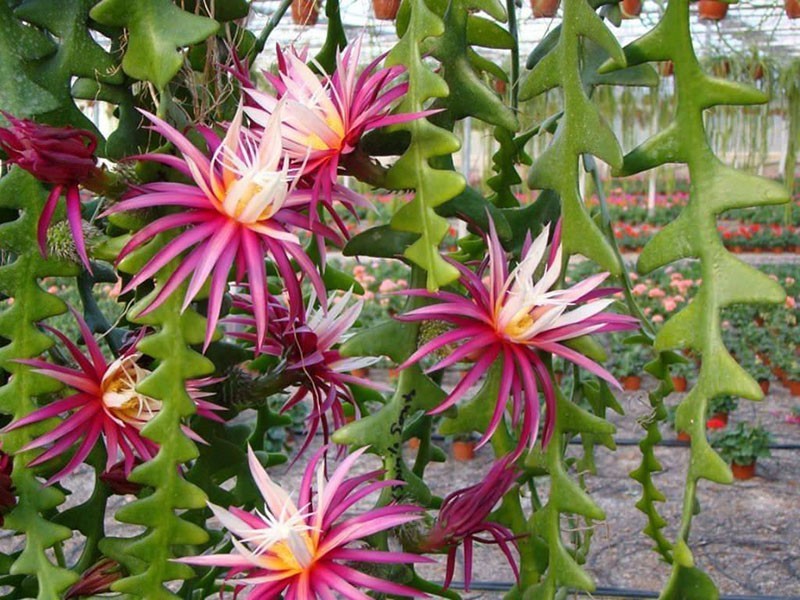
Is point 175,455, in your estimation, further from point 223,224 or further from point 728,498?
point 728,498

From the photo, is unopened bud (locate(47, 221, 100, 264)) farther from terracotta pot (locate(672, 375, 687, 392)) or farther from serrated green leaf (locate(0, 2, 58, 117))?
terracotta pot (locate(672, 375, 687, 392))

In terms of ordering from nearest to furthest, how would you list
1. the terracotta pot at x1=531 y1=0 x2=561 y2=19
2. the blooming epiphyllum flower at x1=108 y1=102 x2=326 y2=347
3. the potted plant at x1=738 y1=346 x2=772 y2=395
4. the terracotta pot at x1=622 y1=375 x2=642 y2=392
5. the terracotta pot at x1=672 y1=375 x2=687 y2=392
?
the blooming epiphyllum flower at x1=108 y1=102 x2=326 y2=347 → the terracotta pot at x1=531 y1=0 x2=561 y2=19 → the terracotta pot at x1=672 y1=375 x2=687 y2=392 → the potted plant at x1=738 y1=346 x2=772 y2=395 → the terracotta pot at x1=622 y1=375 x2=642 y2=392

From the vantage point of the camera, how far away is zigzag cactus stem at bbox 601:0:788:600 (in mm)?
381

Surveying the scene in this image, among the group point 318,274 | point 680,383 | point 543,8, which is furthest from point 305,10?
point 680,383

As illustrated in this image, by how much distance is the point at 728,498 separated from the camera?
9.95ft

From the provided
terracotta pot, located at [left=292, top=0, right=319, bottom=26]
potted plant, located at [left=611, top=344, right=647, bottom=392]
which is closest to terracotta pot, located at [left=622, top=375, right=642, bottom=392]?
potted plant, located at [left=611, top=344, right=647, bottom=392]

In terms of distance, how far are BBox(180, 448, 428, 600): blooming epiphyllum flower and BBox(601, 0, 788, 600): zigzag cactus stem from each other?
131 millimetres

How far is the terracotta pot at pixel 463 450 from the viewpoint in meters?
3.28

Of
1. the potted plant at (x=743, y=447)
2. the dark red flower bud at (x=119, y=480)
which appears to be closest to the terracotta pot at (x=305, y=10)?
the dark red flower bud at (x=119, y=480)

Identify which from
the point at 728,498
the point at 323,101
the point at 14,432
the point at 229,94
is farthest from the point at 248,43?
the point at 728,498

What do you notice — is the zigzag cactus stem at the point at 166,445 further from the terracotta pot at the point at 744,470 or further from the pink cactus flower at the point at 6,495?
the terracotta pot at the point at 744,470

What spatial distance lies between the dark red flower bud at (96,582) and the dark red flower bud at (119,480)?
0.14ft

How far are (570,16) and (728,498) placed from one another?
2926mm

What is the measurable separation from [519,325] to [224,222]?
143 millimetres
